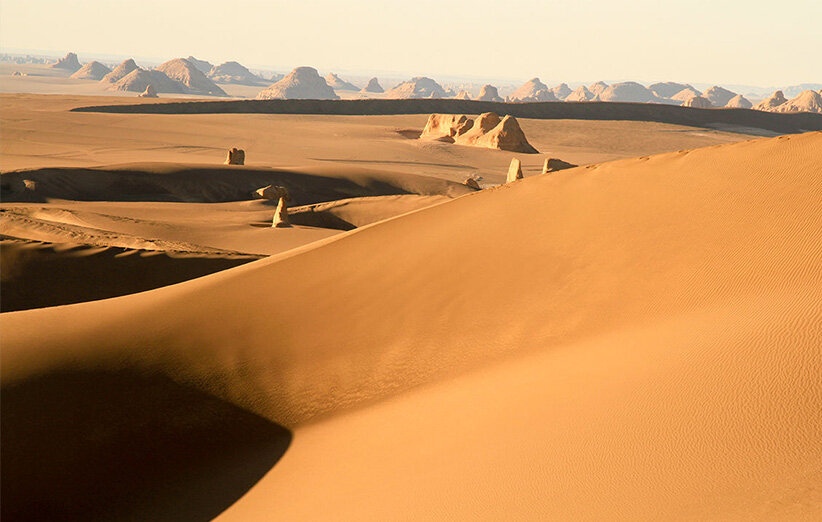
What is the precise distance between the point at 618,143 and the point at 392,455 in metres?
53.7

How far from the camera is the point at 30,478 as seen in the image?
16.7 ft

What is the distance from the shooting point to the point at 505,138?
43219 mm

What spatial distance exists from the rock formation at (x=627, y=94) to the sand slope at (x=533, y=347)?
6657 inches

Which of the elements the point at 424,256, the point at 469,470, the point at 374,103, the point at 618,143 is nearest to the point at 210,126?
the point at 374,103

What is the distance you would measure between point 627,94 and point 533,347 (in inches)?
7249

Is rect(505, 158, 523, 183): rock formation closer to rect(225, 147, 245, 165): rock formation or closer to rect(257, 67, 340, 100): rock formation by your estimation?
rect(225, 147, 245, 165): rock formation

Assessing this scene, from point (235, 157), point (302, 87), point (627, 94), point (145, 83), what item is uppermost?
point (627, 94)

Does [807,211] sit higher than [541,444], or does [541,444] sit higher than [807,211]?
[807,211]

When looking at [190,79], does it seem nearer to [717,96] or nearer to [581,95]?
[581,95]

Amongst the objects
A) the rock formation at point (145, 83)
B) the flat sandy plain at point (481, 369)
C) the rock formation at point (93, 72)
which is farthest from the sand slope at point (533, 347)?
the rock formation at point (93, 72)

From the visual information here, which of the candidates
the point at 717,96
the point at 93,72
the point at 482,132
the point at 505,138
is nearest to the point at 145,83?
the point at 93,72

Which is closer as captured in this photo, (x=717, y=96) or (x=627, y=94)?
(x=717, y=96)

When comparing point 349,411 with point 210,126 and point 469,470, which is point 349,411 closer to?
point 469,470

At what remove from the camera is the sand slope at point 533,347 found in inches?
143
